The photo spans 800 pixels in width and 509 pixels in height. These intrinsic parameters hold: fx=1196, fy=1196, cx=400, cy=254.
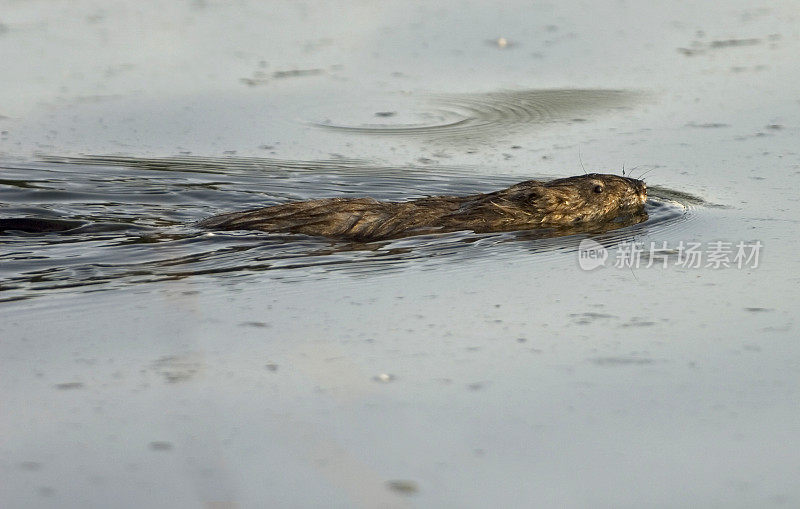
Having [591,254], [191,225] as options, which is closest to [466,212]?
[591,254]

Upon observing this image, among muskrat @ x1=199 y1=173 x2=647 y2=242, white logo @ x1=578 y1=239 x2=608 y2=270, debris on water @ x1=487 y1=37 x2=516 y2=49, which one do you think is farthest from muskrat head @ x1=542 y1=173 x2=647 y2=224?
debris on water @ x1=487 y1=37 x2=516 y2=49

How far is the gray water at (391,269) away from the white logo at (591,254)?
6 centimetres

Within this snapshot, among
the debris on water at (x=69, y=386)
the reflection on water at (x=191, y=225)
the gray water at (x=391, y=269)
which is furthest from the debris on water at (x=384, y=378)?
the reflection on water at (x=191, y=225)

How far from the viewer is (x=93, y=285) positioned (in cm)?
502

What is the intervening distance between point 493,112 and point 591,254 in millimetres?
2546

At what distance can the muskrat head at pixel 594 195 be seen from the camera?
249 inches

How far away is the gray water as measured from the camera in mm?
3268

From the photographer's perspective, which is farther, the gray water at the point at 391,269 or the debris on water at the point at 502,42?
the debris on water at the point at 502,42

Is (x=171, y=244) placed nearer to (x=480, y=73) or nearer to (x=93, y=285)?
(x=93, y=285)

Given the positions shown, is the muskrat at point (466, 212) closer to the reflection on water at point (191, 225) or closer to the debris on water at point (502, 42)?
the reflection on water at point (191, 225)

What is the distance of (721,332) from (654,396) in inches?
28.7

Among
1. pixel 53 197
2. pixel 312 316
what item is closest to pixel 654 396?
pixel 312 316

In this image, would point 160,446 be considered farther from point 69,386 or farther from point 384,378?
point 384,378

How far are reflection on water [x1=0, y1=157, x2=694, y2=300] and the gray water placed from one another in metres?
0.02
